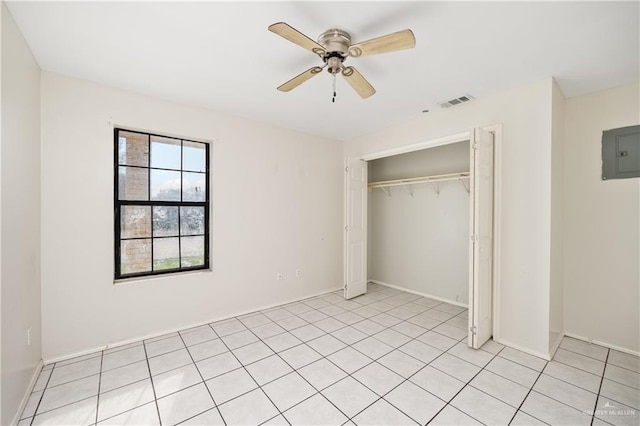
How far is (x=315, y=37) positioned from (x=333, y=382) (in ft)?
8.79

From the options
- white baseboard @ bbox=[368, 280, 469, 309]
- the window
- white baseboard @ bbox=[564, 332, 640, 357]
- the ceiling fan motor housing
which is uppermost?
the ceiling fan motor housing

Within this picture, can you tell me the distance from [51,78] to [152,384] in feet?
9.33

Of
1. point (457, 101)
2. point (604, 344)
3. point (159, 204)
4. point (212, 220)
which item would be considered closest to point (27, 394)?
point (159, 204)

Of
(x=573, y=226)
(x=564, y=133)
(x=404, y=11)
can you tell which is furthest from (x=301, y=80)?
(x=573, y=226)

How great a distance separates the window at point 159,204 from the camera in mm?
2924

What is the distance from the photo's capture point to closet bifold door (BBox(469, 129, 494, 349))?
108 inches

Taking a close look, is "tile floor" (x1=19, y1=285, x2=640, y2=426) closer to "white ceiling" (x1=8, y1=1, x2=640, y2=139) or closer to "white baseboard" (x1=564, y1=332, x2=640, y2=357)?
"white baseboard" (x1=564, y1=332, x2=640, y2=357)

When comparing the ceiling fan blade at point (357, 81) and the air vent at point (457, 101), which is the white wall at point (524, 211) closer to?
the air vent at point (457, 101)

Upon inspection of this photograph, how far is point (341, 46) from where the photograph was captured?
1.88m

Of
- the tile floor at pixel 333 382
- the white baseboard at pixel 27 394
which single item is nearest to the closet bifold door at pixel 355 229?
the tile floor at pixel 333 382

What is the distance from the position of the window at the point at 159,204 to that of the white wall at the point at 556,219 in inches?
149

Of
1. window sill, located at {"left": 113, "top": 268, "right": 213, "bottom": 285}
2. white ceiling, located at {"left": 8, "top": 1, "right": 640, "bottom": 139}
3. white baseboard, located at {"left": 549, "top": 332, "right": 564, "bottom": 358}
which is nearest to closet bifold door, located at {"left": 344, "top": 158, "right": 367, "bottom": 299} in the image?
white ceiling, located at {"left": 8, "top": 1, "right": 640, "bottom": 139}

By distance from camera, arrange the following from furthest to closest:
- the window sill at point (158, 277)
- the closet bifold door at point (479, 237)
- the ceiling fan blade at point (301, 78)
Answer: the window sill at point (158, 277)
the closet bifold door at point (479, 237)
the ceiling fan blade at point (301, 78)

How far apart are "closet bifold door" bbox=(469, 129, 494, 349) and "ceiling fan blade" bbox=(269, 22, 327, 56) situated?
1916mm
